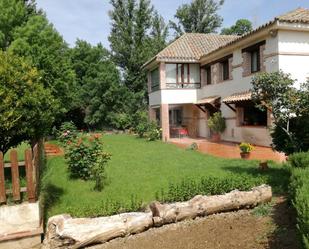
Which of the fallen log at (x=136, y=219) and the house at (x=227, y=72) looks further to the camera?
the house at (x=227, y=72)

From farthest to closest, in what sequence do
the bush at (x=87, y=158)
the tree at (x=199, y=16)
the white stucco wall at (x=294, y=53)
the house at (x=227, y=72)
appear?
the tree at (x=199, y=16)
the house at (x=227, y=72)
the white stucco wall at (x=294, y=53)
the bush at (x=87, y=158)

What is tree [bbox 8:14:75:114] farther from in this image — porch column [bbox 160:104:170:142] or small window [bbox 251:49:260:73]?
small window [bbox 251:49:260:73]

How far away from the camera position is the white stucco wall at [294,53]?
15516 mm

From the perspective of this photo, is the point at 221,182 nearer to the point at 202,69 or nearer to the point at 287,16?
the point at 287,16

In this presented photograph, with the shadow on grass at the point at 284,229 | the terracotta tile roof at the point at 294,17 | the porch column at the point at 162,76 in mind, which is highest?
the terracotta tile roof at the point at 294,17

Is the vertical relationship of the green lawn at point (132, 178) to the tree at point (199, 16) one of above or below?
below

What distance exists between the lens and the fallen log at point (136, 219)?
593cm

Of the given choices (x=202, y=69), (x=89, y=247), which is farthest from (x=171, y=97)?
(x=89, y=247)

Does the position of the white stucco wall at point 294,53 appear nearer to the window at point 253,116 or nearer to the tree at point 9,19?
the window at point 253,116

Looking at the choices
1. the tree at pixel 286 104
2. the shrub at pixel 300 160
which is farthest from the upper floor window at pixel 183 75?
the shrub at pixel 300 160

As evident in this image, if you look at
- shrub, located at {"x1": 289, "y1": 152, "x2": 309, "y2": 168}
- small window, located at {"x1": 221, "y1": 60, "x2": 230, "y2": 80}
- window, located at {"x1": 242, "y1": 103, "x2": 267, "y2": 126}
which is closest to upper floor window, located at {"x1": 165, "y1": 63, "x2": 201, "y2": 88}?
small window, located at {"x1": 221, "y1": 60, "x2": 230, "y2": 80}

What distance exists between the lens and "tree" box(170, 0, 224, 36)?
1779 inches

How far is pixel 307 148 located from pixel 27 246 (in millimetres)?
7714

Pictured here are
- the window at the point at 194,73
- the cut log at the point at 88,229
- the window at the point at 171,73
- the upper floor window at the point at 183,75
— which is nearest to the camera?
the cut log at the point at 88,229
